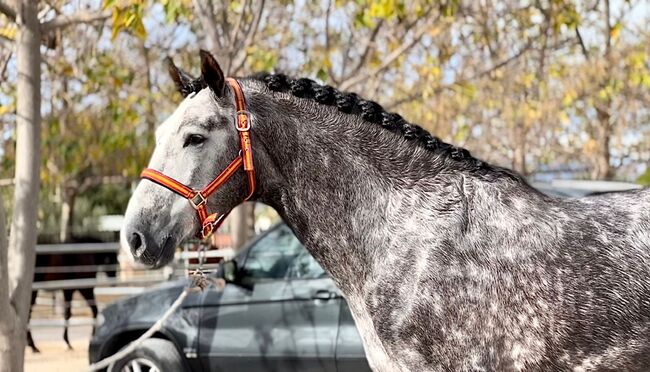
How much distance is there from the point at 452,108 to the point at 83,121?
7791 millimetres

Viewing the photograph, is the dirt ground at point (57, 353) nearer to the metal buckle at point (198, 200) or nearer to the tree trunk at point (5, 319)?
the tree trunk at point (5, 319)

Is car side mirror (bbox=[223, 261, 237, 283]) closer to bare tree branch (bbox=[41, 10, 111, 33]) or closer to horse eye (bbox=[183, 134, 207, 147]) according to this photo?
bare tree branch (bbox=[41, 10, 111, 33])

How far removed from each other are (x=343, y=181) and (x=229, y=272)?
2860mm

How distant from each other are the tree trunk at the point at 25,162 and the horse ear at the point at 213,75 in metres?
2.40

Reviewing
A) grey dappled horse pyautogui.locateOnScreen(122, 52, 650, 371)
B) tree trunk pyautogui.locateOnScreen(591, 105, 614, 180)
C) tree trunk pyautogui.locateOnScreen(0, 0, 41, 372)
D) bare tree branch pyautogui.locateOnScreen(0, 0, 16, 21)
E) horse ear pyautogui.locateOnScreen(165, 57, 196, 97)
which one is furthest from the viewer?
tree trunk pyautogui.locateOnScreen(591, 105, 614, 180)

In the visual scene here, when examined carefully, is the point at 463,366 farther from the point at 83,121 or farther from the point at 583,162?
the point at 583,162

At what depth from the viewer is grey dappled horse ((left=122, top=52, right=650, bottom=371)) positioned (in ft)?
10.2

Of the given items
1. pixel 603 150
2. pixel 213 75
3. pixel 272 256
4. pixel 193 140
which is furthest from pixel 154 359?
pixel 603 150

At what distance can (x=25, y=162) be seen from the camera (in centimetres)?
543

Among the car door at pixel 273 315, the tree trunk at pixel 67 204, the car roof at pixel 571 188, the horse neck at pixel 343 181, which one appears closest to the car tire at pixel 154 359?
the car door at pixel 273 315

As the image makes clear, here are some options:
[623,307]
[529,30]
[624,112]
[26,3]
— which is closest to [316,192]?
[623,307]

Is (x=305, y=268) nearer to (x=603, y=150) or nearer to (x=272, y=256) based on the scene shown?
(x=272, y=256)

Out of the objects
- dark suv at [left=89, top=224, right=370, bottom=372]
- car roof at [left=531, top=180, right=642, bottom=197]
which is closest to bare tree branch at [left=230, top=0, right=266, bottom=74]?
dark suv at [left=89, top=224, right=370, bottom=372]

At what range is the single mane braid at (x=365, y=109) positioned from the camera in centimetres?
354
